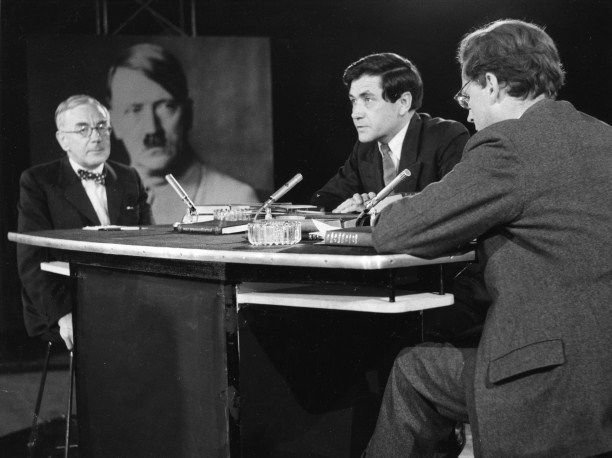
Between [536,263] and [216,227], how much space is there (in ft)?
3.84

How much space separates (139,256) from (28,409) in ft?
6.83

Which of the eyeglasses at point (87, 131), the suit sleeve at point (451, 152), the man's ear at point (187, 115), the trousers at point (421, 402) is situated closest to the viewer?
the trousers at point (421, 402)

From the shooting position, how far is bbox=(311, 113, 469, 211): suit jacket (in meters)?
3.36

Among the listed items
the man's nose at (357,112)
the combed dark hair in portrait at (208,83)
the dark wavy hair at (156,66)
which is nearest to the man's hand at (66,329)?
the man's nose at (357,112)

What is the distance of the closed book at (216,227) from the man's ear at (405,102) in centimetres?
125

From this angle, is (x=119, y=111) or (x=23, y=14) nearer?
(x=119, y=111)

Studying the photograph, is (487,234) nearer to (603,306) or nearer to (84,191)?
(603,306)

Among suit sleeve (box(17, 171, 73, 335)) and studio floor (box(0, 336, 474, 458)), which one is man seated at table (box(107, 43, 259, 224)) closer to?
studio floor (box(0, 336, 474, 458))

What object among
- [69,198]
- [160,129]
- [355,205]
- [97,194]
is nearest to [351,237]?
[355,205]

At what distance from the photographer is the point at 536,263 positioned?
167 centimetres

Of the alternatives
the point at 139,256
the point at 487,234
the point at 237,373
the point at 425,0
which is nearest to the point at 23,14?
the point at 425,0

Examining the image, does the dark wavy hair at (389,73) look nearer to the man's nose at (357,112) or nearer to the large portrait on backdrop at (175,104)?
the man's nose at (357,112)

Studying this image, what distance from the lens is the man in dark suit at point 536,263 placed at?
5.35 ft

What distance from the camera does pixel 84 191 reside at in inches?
139
